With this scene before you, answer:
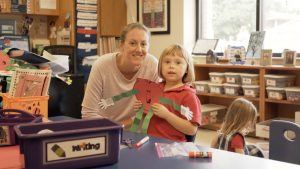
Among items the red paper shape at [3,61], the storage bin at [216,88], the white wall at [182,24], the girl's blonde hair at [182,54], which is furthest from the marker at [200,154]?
the white wall at [182,24]

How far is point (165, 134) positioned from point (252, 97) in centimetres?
266

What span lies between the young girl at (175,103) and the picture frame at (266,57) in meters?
2.44

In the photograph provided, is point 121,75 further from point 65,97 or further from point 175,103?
point 65,97

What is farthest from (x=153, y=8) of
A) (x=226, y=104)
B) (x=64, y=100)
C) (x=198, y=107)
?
(x=198, y=107)

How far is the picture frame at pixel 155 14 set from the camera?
17.2 feet

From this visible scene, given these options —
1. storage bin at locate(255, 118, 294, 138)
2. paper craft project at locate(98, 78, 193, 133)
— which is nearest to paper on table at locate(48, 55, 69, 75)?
paper craft project at locate(98, 78, 193, 133)

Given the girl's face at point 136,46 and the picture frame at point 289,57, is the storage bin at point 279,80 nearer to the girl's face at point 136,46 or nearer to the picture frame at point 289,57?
the picture frame at point 289,57

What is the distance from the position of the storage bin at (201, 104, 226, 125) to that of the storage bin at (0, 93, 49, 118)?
2.92m

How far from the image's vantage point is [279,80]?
13.1 ft

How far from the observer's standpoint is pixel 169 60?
74.4 inches

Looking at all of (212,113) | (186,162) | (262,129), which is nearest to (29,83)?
(186,162)

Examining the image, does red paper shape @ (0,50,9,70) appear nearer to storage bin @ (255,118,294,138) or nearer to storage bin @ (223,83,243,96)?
storage bin @ (255,118,294,138)

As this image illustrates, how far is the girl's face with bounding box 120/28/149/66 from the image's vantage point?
2078mm

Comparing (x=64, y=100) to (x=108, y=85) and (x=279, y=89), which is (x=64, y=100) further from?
(x=279, y=89)
